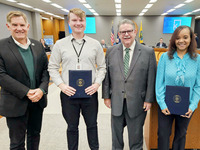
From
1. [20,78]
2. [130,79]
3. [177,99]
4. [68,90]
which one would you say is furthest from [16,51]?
[177,99]

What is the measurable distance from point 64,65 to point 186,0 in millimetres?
9190

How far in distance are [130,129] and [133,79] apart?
543mm

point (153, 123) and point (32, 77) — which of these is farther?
point (153, 123)

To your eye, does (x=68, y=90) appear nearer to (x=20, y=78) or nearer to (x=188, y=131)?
(x=20, y=78)

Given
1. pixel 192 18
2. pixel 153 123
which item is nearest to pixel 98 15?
pixel 192 18

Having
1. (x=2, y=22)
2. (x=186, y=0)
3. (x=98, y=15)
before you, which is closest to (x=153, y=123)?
(x=186, y=0)

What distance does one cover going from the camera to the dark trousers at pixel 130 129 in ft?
5.28

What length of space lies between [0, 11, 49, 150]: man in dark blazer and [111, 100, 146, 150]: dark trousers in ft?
2.66

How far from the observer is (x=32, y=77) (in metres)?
1.47

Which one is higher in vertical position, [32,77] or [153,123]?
[32,77]

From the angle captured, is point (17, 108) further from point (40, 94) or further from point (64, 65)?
point (64, 65)

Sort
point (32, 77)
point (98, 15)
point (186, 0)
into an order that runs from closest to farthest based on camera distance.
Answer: point (32, 77) → point (186, 0) → point (98, 15)

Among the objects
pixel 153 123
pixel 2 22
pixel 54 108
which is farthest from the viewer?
pixel 2 22

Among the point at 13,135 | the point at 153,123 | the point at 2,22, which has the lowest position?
the point at 153,123
